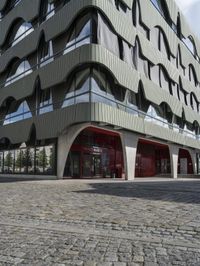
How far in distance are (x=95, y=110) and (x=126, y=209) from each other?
15562 millimetres

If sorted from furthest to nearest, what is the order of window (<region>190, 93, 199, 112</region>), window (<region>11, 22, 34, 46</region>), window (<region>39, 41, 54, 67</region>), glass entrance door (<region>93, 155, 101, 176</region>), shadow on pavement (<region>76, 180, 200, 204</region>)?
window (<region>190, 93, 199, 112</region>) → window (<region>11, 22, 34, 46</region>) → glass entrance door (<region>93, 155, 101, 176</region>) → window (<region>39, 41, 54, 67</region>) → shadow on pavement (<region>76, 180, 200, 204</region>)

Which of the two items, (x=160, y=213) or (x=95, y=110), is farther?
(x=95, y=110)

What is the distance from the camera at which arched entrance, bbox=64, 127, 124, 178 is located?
Result: 32.0 m

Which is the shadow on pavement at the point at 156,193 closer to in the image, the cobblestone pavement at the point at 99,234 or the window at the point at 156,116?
the cobblestone pavement at the point at 99,234

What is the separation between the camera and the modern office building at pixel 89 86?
27.8 metres

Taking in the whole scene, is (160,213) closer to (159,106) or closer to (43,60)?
(43,60)

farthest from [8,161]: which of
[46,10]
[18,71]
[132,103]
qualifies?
[46,10]

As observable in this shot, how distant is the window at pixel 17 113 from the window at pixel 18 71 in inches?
98.5

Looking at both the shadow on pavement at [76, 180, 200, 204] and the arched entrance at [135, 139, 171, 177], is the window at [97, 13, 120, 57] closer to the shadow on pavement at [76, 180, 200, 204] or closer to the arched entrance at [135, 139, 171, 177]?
the shadow on pavement at [76, 180, 200, 204]

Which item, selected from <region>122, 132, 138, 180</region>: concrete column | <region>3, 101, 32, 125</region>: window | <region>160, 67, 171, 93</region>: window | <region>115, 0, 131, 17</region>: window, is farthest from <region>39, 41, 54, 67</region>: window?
<region>160, 67, 171, 93</region>: window

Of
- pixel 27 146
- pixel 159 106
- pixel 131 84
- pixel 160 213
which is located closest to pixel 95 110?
pixel 131 84

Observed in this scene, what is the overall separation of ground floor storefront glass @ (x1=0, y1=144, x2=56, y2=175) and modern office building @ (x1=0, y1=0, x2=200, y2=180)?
9cm

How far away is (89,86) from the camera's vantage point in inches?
1054

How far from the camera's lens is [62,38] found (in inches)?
1219
